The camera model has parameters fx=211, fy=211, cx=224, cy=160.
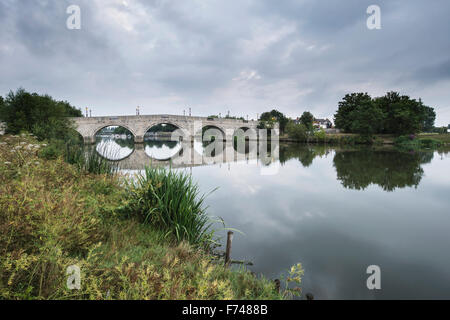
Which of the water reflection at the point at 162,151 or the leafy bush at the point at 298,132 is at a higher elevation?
the leafy bush at the point at 298,132

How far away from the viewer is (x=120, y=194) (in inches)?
175

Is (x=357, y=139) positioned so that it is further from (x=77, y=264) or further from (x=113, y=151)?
(x=77, y=264)

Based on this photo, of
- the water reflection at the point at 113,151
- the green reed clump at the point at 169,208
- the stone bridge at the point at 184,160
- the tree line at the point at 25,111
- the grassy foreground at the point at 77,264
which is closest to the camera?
the grassy foreground at the point at 77,264

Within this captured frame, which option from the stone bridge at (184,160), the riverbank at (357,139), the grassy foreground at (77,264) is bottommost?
the grassy foreground at (77,264)

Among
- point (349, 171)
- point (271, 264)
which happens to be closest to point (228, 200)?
point (271, 264)

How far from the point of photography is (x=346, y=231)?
18.3 feet

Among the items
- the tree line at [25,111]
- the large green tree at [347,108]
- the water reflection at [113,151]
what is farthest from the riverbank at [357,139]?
the tree line at [25,111]

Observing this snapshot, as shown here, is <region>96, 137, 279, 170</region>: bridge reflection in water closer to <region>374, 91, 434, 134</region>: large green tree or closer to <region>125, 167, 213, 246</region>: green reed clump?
<region>125, 167, 213, 246</region>: green reed clump

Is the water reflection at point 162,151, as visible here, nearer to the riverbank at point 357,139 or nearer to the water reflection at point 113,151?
the water reflection at point 113,151

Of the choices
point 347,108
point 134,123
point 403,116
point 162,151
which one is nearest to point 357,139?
point 403,116

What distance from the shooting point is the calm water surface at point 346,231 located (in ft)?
12.3

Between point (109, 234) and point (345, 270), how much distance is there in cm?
422

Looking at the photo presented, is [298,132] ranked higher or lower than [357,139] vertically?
higher

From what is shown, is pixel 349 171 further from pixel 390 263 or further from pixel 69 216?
pixel 69 216
